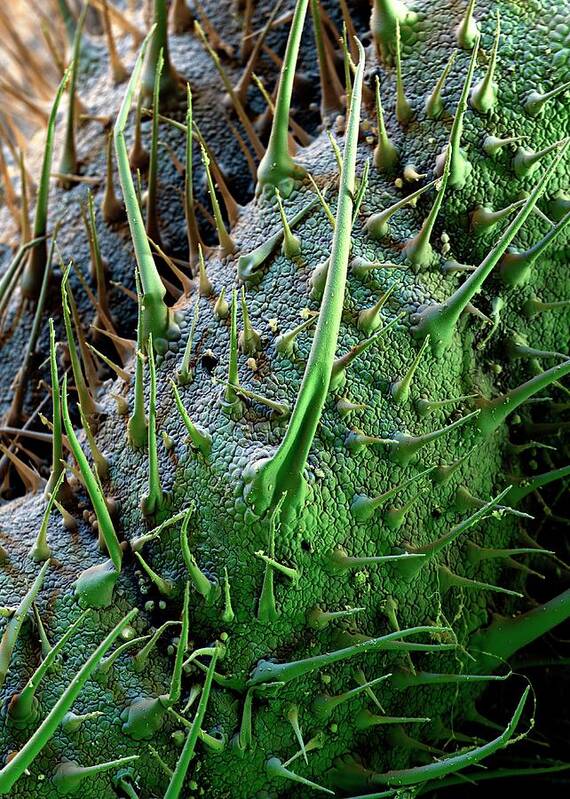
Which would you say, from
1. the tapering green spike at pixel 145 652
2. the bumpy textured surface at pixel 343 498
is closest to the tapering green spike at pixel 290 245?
the bumpy textured surface at pixel 343 498

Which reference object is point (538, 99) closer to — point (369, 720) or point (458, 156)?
point (458, 156)

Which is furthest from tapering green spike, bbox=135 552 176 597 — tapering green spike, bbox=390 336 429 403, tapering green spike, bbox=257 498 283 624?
tapering green spike, bbox=390 336 429 403

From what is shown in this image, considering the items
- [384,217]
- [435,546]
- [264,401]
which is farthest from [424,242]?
[435,546]

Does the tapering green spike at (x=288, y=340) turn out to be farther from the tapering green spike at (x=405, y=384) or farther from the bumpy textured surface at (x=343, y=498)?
the tapering green spike at (x=405, y=384)

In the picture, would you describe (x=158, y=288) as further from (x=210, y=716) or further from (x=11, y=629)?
(x=210, y=716)

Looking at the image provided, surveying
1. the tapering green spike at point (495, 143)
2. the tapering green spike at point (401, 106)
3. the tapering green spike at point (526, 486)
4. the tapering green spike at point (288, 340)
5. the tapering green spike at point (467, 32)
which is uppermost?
the tapering green spike at point (467, 32)

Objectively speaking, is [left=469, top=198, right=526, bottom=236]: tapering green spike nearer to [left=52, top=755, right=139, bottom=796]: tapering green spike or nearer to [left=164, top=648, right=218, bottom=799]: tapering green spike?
[left=164, top=648, right=218, bottom=799]: tapering green spike
